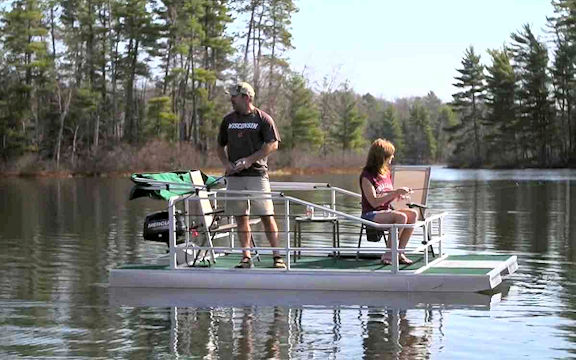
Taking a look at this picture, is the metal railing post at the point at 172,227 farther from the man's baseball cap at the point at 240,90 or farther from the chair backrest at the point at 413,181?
the chair backrest at the point at 413,181

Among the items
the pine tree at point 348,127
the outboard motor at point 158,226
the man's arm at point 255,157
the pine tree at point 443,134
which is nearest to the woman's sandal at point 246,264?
the outboard motor at point 158,226

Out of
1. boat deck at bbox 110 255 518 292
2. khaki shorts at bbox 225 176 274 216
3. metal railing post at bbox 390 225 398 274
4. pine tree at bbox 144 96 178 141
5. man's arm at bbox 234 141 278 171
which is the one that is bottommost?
boat deck at bbox 110 255 518 292

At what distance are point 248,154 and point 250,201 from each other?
1.67 ft

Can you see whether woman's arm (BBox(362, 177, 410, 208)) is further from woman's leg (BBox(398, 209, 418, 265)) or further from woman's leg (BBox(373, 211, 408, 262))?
woman's leg (BBox(398, 209, 418, 265))

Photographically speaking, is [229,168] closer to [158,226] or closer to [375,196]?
[158,226]

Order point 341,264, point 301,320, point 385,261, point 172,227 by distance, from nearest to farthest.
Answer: point 301,320 < point 172,227 < point 385,261 < point 341,264

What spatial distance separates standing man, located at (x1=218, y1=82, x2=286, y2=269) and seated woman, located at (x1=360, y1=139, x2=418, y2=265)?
1.01 metres

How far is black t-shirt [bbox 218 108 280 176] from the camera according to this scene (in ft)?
32.5

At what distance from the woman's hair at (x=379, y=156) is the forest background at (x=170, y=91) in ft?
178

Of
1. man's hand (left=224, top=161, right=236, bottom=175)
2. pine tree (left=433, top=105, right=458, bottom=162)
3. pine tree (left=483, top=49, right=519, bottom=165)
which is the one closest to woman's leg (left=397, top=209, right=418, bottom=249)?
man's hand (left=224, top=161, right=236, bottom=175)

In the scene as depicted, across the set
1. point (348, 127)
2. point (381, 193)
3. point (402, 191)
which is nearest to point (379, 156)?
point (381, 193)

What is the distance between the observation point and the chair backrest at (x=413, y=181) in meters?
10.7

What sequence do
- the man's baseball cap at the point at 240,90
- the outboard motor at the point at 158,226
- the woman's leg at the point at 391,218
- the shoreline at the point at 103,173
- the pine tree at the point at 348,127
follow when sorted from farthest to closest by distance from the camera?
the pine tree at the point at 348,127 → the shoreline at the point at 103,173 → the outboard motor at the point at 158,226 → the man's baseball cap at the point at 240,90 → the woman's leg at the point at 391,218

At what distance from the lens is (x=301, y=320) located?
829 cm
